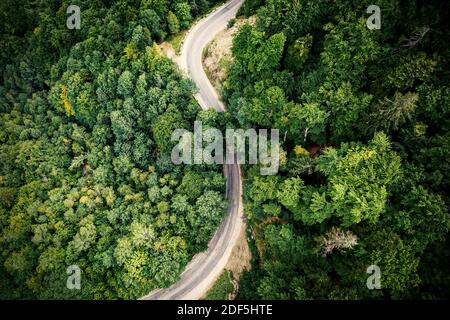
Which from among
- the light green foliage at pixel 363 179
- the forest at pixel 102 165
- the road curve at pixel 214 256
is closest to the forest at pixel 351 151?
the light green foliage at pixel 363 179

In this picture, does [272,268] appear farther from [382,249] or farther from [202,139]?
[202,139]

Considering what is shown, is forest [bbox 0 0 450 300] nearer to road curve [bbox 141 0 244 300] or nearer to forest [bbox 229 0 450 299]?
forest [bbox 229 0 450 299]

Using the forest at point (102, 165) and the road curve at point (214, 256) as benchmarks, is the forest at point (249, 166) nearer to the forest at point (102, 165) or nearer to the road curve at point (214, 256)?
the forest at point (102, 165)

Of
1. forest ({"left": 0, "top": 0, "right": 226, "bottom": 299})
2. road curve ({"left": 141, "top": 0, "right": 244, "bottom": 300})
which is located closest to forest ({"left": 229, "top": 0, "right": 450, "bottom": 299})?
road curve ({"left": 141, "top": 0, "right": 244, "bottom": 300})

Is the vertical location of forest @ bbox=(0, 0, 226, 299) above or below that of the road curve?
above

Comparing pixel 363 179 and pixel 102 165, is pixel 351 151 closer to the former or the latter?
pixel 363 179

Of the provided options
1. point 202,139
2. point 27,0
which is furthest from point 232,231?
point 27,0
